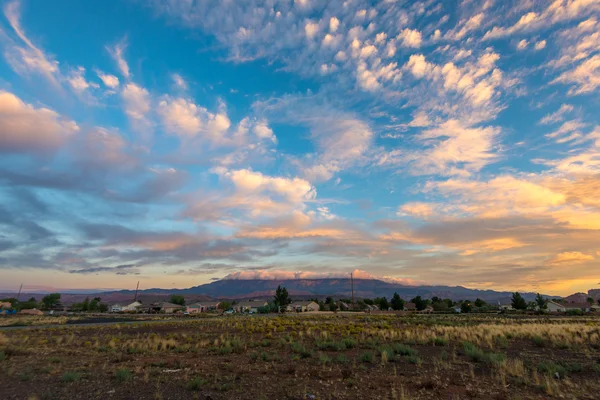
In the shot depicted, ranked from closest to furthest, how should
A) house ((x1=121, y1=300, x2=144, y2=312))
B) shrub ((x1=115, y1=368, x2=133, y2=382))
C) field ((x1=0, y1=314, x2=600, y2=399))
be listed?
field ((x1=0, y1=314, x2=600, y2=399)) < shrub ((x1=115, y1=368, x2=133, y2=382)) < house ((x1=121, y1=300, x2=144, y2=312))

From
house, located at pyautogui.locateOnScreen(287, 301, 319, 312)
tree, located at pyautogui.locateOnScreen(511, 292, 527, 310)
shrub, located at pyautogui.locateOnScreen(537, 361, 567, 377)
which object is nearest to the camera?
shrub, located at pyautogui.locateOnScreen(537, 361, 567, 377)

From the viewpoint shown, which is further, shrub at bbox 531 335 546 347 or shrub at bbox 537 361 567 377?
shrub at bbox 531 335 546 347

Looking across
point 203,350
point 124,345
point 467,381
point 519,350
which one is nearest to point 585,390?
point 467,381

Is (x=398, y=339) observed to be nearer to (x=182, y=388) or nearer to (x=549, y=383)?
(x=549, y=383)

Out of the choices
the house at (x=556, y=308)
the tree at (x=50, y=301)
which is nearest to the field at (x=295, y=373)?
the house at (x=556, y=308)

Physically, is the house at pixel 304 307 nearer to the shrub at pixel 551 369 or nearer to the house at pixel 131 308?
the house at pixel 131 308

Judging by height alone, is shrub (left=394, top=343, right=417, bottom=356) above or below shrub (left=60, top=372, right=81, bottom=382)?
above

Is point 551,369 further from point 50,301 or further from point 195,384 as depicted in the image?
point 50,301

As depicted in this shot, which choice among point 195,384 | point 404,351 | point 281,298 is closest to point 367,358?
point 404,351

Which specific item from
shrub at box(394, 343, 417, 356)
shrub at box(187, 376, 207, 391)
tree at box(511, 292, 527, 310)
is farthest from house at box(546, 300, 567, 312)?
shrub at box(187, 376, 207, 391)

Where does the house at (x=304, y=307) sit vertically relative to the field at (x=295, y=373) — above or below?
above

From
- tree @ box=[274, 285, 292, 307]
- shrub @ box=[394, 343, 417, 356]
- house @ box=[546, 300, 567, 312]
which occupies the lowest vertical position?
shrub @ box=[394, 343, 417, 356]

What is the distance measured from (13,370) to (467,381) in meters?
18.0

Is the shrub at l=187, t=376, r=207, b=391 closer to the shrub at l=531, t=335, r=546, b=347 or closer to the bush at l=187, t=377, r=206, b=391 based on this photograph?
the bush at l=187, t=377, r=206, b=391
